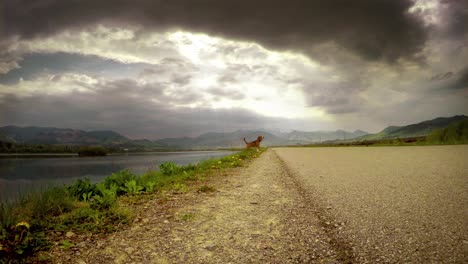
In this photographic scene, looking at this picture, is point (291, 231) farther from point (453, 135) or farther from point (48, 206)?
point (453, 135)

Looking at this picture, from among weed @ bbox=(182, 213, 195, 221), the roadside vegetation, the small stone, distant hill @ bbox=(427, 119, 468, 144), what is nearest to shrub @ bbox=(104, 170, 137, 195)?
the roadside vegetation

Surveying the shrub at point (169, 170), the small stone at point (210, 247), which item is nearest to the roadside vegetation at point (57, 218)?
the small stone at point (210, 247)

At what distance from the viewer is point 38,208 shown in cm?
430

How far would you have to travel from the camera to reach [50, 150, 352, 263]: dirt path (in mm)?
2908

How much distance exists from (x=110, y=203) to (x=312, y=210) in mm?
4102

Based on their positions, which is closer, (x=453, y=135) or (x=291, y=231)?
(x=291, y=231)

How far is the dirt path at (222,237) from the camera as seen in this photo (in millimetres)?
2908

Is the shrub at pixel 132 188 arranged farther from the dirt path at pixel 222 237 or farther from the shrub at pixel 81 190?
the dirt path at pixel 222 237

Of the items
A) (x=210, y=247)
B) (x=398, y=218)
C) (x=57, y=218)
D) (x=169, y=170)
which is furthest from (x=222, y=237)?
(x=169, y=170)

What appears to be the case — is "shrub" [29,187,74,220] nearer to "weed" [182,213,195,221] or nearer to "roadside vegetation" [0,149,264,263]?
"roadside vegetation" [0,149,264,263]

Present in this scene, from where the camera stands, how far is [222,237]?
347 cm

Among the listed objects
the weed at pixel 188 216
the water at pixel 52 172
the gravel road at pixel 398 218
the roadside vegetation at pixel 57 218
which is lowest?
the water at pixel 52 172

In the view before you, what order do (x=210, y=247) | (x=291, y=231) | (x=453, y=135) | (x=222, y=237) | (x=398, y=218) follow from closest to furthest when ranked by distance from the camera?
1. (x=210, y=247)
2. (x=222, y=237)
3. (x=291, y=231)
4. (x=398, y=218)
5. (x=453, y=135)

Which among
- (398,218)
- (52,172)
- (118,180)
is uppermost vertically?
(118,180)
